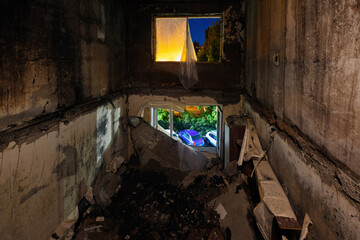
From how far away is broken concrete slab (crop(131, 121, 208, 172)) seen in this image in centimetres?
606

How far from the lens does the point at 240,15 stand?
6051 mm

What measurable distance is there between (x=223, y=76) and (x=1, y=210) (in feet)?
18.4

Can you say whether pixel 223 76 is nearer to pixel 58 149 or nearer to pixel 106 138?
pixel 106 138

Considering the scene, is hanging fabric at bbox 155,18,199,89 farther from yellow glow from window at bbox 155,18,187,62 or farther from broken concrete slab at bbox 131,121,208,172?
broken concrete slab at bbox 131,121,208,172

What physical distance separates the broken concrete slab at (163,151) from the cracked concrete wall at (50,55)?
179 cm

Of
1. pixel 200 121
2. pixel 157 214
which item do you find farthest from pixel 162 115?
pixel 157 214

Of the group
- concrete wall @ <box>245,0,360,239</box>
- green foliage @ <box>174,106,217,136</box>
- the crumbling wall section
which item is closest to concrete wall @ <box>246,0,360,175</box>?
concrete wall @ <box>245,0,360,239</box>

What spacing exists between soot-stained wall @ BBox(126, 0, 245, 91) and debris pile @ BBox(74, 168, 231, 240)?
9.38 feet

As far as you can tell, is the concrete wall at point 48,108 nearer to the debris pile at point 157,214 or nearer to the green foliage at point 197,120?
the debris pile at point 157,214

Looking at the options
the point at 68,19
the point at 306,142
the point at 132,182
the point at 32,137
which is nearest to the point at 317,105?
the point at 306,142

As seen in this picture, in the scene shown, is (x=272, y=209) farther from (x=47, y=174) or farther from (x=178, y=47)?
(x=178, y=47)

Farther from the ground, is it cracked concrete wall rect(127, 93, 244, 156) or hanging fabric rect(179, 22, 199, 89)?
hanging fabric rect(179, 22, 199, 89)

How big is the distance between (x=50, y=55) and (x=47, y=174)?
1.67 meters

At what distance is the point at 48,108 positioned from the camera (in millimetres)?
3018
